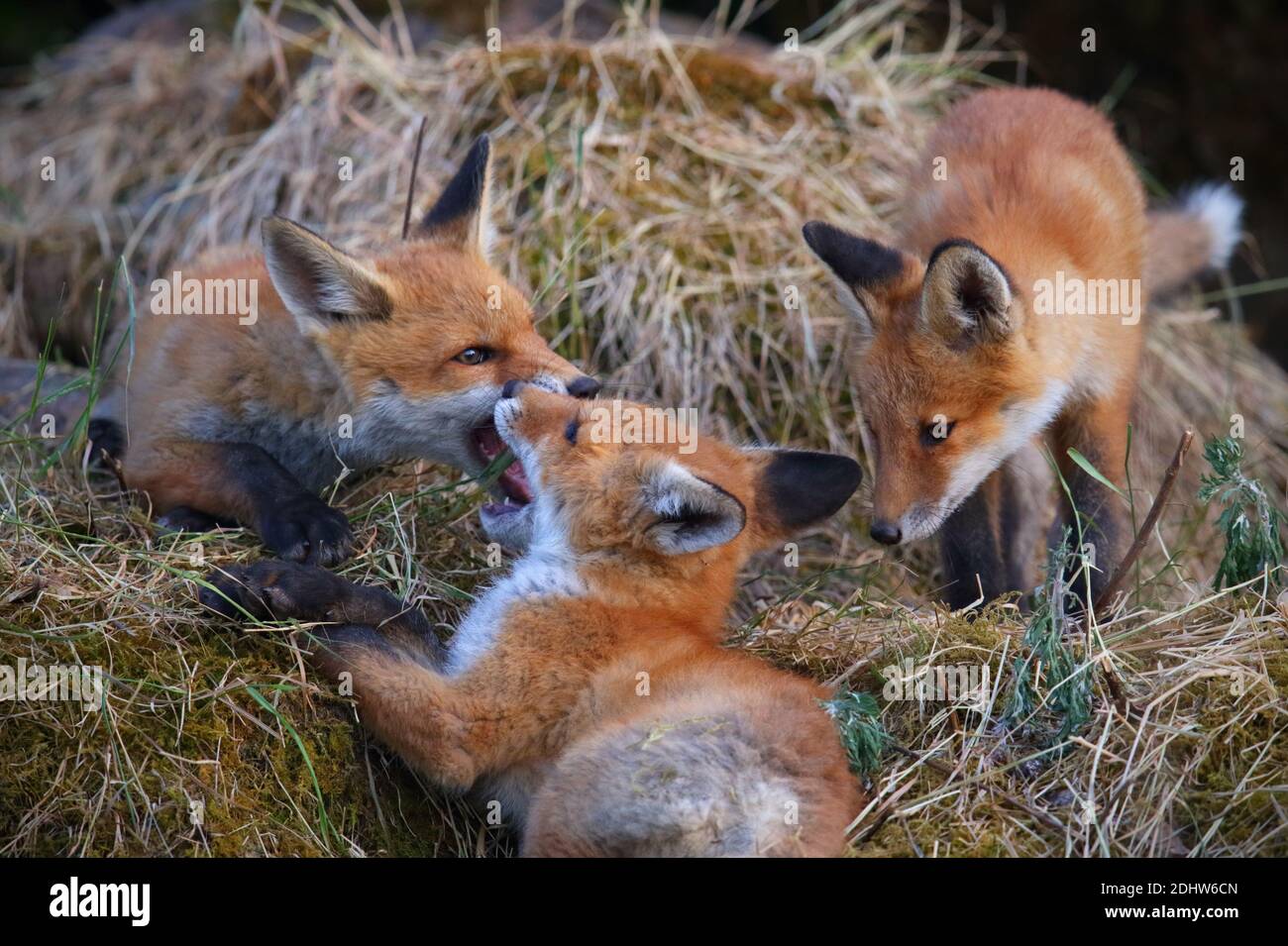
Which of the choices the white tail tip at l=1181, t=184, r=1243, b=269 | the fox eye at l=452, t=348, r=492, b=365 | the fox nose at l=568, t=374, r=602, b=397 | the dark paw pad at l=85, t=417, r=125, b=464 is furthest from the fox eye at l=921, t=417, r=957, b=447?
the dark paw pad at l=85, t=417, r=125, b=464

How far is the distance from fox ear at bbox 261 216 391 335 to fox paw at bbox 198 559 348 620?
950 mm

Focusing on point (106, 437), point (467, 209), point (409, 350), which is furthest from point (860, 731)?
point (106, 437)

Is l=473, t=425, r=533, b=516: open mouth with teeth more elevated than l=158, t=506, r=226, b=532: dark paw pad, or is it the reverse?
l=473, t=425, r=533, b=516: open mouth with teeth

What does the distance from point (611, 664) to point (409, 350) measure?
52.8 inches

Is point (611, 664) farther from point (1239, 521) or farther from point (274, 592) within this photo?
point (1239, 521)

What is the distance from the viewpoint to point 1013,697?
3328 mm

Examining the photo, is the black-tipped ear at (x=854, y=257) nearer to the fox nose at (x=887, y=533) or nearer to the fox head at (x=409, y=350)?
the fox nose at (x=887, y=533)

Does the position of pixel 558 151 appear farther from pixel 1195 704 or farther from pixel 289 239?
pixel 1195 704

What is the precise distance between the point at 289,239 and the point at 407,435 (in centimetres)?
Answer: 73

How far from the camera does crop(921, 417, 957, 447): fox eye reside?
4039 mm

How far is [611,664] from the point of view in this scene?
3346 millimetres

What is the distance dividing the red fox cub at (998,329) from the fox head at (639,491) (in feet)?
1.39

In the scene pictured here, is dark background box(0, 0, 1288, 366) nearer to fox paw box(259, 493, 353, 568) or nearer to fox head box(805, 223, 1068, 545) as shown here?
fox head box(805, 223, 1068, 545)

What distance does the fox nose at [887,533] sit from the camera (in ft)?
12.9
